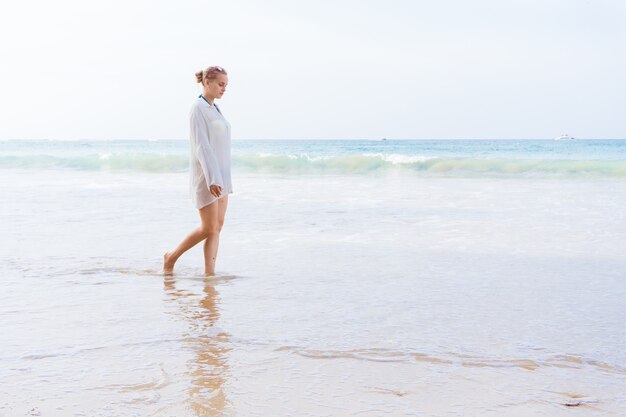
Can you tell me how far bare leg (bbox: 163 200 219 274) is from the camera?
5949 mm

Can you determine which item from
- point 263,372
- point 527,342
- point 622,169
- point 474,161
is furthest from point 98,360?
point 474,161

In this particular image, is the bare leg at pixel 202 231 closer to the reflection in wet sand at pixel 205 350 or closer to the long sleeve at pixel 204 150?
the long sleeve at pixel 204 150

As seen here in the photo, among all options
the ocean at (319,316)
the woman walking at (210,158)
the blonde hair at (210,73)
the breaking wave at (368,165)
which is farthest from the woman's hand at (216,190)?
the breaking wave at (368,165)

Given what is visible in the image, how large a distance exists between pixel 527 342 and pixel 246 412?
1.78m

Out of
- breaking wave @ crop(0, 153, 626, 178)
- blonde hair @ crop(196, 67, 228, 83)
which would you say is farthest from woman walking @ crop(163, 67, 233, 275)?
breaking wave @ crop(0, 153, 626, 178)

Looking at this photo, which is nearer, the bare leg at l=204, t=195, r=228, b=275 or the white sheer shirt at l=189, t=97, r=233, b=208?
the white sheer shirt at l=189, t=97, r=233, b=208

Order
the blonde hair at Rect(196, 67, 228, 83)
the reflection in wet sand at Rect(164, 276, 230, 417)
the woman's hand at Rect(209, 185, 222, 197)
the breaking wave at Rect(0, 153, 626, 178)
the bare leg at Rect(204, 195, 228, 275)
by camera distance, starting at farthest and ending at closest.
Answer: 1. the breaking wave at Rect(0, 153, 626, 178)
2. the bare leg at Rect(204, 195, 228, 275)
3. the blonde hair at Rect(196, 67, 228, 83)
4. the woman's hand at Rect(209, 185, 222, 197)
5. the reflection in wet sand at Rect(164, 276, 230, 417)

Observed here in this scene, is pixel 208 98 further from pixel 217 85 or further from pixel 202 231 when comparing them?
pixel 202 231

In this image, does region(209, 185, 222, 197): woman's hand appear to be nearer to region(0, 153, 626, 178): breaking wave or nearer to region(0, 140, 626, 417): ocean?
region(0, 140, 626, 417): ocean

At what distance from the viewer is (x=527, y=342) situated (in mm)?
3996

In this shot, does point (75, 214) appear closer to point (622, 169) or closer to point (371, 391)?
point (371, 391)

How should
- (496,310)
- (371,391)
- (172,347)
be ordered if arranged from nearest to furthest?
(371,391)
(172,347)
(496,310)

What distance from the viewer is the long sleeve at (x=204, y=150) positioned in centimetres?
577

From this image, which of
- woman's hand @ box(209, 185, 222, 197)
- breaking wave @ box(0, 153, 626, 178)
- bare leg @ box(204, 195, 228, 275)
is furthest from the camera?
breaking wave @ box(0, 153, 626, 178)
